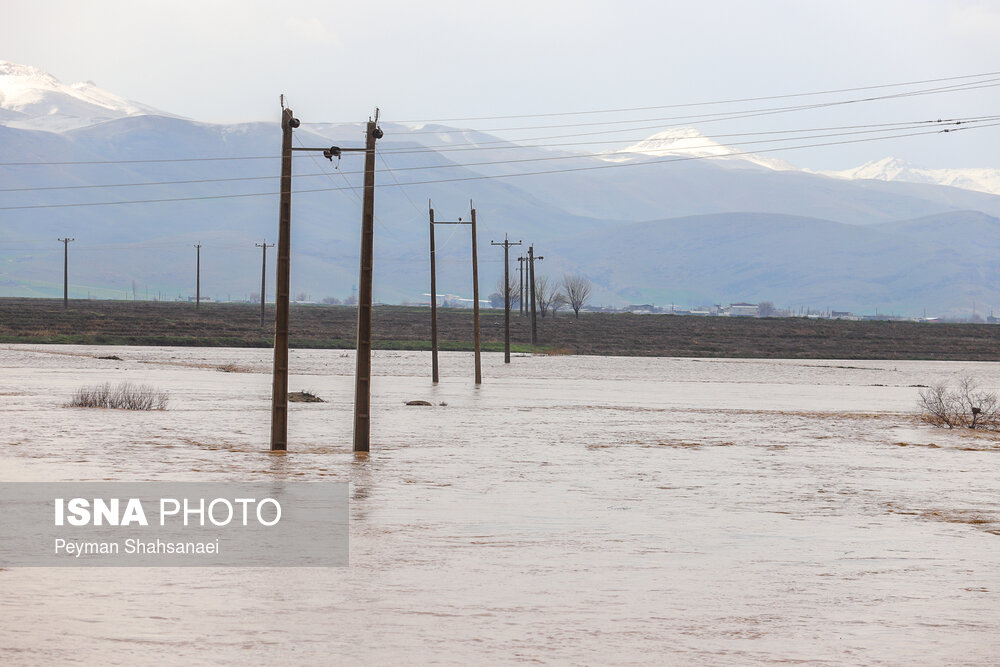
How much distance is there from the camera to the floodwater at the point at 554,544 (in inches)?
359

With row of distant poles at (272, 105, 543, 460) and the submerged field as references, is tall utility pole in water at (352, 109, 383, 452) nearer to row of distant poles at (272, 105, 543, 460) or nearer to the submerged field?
row of distant poles at (272, 105, 543, 460)

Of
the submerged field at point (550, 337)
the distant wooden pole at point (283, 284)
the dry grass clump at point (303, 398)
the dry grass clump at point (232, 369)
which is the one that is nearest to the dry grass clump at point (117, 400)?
the dry grass clump at point (303, 398)

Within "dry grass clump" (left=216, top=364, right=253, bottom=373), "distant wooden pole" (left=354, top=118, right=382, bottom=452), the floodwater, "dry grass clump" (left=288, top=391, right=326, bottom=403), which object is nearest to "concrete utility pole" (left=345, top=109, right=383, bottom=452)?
"distant wooden pole" (left=354, top=118, right=382, bottom=452)

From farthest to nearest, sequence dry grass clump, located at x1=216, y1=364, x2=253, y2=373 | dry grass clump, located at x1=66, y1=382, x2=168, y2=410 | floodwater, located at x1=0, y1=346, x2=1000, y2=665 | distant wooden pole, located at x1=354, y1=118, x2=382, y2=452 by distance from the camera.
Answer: dry grass clump, located at x1=216, y1=364, x2=253, y2=373 → dry grass clump, located at x1=66, y1=382, x2=168, y2=410 → distant wooden pole, located at x1=354, y1=118, x2=382, y2=452 → floodwater, located at x1=0, y1=346, x2=1000, y2=665

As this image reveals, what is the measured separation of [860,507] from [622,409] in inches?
765

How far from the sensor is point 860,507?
17.4m

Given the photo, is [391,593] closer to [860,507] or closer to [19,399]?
[860,507]

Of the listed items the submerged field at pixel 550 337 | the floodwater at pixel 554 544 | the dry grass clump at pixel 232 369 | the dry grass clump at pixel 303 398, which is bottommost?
the floodwater at pixel 554 544

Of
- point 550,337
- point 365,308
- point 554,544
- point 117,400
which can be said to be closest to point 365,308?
point 365,308

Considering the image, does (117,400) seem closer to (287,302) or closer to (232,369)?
(287,302)

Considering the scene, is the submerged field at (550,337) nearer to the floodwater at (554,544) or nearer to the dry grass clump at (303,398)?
the dry grass clump at (303,398)

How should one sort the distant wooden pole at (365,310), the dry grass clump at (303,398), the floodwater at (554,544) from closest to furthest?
1. the floodwater at (554,544)
2. the distant wooden pole at (365,310)
3. the dry grass clump at (303,398)

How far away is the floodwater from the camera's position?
29.9 feet

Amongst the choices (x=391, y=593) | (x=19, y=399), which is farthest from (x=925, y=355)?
(x=391, y=593)
